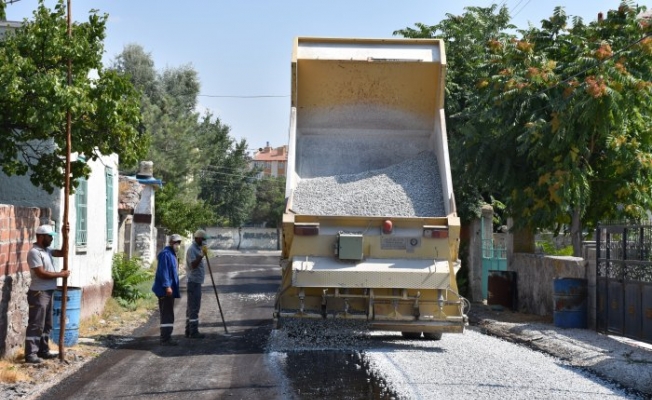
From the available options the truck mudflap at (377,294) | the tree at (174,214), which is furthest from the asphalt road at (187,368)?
the tree at (174,214)

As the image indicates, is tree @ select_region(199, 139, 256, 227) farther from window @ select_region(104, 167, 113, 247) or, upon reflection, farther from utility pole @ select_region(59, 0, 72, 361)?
utility pole @ select_region(59, 0, 72, 361)

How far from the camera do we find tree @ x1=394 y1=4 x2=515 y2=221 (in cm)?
1958

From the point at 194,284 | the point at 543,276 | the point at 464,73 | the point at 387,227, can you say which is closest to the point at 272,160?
the point at 464,73

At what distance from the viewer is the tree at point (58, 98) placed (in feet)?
36.0

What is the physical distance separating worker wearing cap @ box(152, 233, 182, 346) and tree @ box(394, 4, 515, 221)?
7.59 m

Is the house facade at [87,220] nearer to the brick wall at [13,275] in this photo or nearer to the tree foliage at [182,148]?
the brick wall at [13,275]

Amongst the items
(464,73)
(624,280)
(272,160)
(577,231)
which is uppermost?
(272,160)

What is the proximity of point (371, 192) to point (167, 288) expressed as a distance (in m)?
3.20

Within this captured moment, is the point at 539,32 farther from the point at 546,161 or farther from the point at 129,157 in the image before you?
the point at 129,157

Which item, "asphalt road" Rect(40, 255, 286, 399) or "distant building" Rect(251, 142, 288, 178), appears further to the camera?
"distant building" Rect(251, 142, 288, 178)

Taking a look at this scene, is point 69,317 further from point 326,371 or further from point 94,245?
point 94,245

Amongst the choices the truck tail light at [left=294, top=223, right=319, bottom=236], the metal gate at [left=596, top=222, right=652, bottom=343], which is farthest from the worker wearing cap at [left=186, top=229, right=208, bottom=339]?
the metal gate at [left=596, top=222, right=652, bottom=343]

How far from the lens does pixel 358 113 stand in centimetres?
1432

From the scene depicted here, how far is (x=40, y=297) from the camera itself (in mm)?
10938
